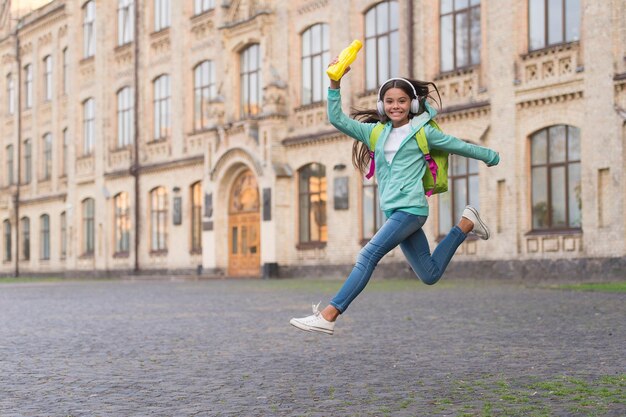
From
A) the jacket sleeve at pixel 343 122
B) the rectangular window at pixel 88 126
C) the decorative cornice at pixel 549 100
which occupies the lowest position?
the jacket sleeve at pixel 343 122

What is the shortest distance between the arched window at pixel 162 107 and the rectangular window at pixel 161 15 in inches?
77.3

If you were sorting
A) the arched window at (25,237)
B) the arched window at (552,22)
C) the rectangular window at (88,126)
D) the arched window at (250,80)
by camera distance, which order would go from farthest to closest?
the arched window at (25,237) → the rectangular window at (88,126) → the arched window at (250,80) → the arched window at (552,22)

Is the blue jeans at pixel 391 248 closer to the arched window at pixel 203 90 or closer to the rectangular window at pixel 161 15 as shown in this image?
the arched window at pixel 203 90

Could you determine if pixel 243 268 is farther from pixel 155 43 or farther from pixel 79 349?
pixel 79 349

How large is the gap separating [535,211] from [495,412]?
798 inches

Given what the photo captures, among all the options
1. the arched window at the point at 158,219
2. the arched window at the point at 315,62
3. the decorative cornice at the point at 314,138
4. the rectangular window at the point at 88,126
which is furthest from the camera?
the rectangular window at the point at 88,126

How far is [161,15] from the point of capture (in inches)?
1597

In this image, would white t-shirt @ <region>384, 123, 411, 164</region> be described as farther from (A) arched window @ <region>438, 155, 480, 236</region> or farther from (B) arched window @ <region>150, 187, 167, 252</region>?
(B) arched window @ <region>150, 187, 167, 252</region>

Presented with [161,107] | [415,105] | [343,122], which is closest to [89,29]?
[161,107]

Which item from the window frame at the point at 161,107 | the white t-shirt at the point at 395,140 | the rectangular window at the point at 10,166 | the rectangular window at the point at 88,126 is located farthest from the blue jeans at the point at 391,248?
the rectangular window at the point at 10,166

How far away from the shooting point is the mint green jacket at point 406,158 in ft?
23.8

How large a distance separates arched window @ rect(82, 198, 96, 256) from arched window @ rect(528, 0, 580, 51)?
24.5 metres

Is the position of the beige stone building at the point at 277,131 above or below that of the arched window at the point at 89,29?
below

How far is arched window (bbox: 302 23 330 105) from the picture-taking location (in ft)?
107
